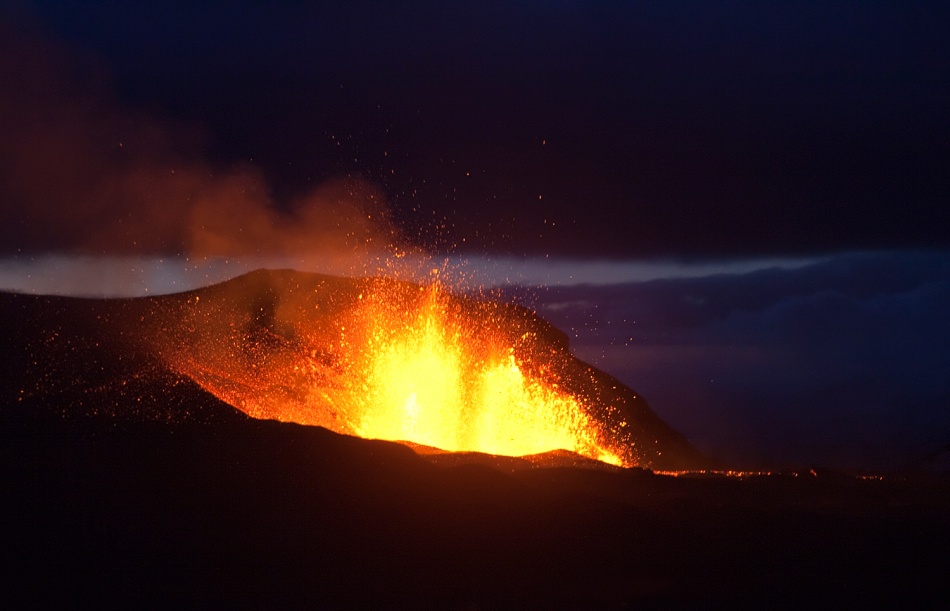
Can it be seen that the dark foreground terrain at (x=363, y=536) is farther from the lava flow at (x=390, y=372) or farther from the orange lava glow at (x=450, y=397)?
the orange lava glow at (x=450, y=397)

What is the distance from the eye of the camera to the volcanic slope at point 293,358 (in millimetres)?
13242

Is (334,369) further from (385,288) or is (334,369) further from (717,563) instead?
(717,563)

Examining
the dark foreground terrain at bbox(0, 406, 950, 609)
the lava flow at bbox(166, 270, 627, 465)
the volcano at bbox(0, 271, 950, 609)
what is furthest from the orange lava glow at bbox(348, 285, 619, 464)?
the dark foreground terrain at bbox(0, 406, 950, 609)

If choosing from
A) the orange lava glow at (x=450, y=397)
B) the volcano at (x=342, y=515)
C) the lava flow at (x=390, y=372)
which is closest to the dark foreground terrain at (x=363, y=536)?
the volcano at (x=342, y=515)

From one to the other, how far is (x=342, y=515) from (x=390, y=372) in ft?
46.7

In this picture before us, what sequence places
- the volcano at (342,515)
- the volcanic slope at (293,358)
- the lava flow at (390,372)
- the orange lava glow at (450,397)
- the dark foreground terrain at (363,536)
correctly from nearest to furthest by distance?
1. the dark foreground terrain at (363,536)
2. the volcano at (342,515)
3. the volcanic slope at (293,358)
4. the lava flow at (390,372)
5. the orange lava glow at (450,397)

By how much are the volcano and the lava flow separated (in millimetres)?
1333

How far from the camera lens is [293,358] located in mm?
22625

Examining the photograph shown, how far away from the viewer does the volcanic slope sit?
13.2m

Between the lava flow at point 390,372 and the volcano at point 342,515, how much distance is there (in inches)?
52.5

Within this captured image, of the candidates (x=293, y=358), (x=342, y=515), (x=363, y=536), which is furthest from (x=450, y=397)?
(x=363, y=536)

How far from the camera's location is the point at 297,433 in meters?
11.9

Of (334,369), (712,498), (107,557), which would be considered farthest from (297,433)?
(334,369)

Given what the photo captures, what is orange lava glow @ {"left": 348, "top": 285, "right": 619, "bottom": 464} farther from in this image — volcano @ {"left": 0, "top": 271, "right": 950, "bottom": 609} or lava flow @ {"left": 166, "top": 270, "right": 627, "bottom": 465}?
volcano @ {"left": 0, "top": 271, "right": 950, "bottom": 609}
